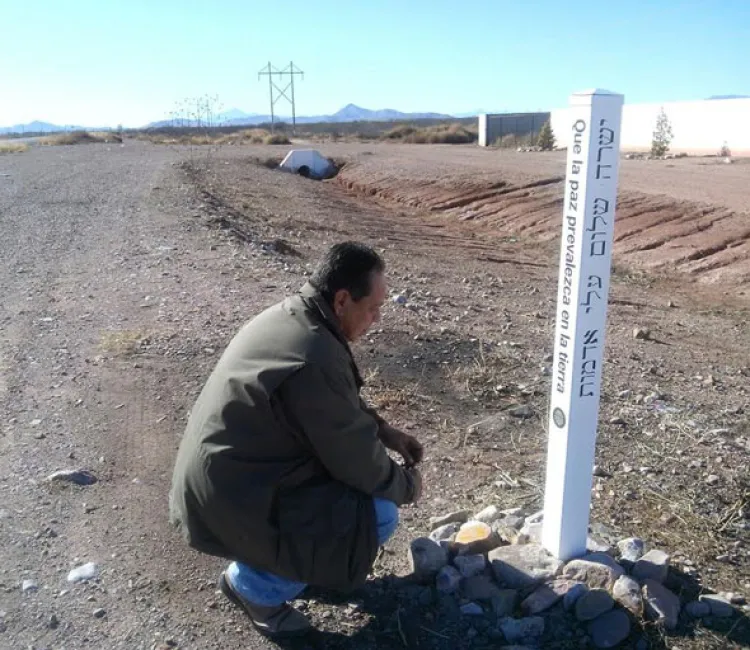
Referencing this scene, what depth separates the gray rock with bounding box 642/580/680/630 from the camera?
277 centimetres

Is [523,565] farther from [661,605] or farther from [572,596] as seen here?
[661,605]

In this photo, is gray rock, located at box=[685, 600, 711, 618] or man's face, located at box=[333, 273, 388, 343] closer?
man's face, located at box=[333, 273, 388, 343]

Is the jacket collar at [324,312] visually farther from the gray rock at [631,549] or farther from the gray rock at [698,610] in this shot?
the gray rock at [698,610]

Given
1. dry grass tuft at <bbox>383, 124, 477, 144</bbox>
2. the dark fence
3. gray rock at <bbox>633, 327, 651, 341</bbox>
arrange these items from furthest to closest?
dry grass tuft at <bbox>383, 124, 477, 144</bbox>, the dark fence, gray rock at <bbox>633, 327, 651, 341</bbox>

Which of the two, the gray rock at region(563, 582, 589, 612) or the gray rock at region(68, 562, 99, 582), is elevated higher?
the gray rock at region(563, 582, 589, 612)

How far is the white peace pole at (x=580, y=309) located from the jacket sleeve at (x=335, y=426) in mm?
680

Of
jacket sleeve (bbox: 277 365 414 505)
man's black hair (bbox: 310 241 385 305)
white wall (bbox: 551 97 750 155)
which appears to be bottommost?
jacket sleeve (bbox: 277 365 414 505)

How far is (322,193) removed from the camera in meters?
20.3

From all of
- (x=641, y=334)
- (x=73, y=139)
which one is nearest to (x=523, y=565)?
(x=641, y=334)

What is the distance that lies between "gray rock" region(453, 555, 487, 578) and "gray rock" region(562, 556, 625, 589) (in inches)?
12.0

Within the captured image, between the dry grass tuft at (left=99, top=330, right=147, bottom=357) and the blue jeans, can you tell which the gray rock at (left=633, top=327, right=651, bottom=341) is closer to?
the dry grass tuft at (left=99, top=330, right=147, bottom=357)

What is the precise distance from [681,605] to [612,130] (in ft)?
5.58

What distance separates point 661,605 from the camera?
2795mm

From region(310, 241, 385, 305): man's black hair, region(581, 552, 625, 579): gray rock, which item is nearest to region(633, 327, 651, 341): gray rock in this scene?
region(581, 552, 625, 579): gray rock
